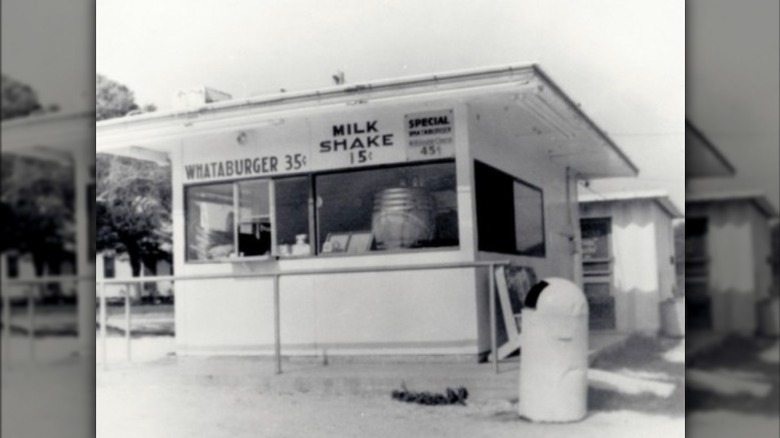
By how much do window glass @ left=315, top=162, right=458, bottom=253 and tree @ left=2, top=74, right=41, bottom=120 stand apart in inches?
87.4

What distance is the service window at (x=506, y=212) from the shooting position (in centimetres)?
482

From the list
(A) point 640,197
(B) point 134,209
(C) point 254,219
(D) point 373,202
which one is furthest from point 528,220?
(B) point 134,209

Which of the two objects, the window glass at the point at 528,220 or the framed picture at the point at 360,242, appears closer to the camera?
the window glass at the point at 528,220

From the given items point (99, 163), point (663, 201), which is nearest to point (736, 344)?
point (663, 201)

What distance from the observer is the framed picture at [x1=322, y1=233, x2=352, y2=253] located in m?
5.14

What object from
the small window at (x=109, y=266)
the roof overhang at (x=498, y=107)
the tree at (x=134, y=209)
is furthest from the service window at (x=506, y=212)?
the small window at (x=109, y=266)

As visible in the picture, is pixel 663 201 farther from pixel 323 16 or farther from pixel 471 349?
pixel 323 16

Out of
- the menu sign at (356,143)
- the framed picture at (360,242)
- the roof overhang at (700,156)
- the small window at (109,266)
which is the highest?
the menu sign at (356,143)

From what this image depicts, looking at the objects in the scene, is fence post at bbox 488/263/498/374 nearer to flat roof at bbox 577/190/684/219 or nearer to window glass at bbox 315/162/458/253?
window glass at bbox 315/162/458/253

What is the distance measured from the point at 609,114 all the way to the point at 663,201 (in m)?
0.57

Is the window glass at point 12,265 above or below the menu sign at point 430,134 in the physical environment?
below

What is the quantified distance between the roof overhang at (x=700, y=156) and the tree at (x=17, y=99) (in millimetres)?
4259

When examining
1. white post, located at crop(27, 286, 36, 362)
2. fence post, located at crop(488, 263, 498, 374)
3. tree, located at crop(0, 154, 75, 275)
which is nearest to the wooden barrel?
fence post, located at crop(488, 263, 498, 374)

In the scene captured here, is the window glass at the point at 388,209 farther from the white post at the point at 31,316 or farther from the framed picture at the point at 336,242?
the white post at the point at 31,316
